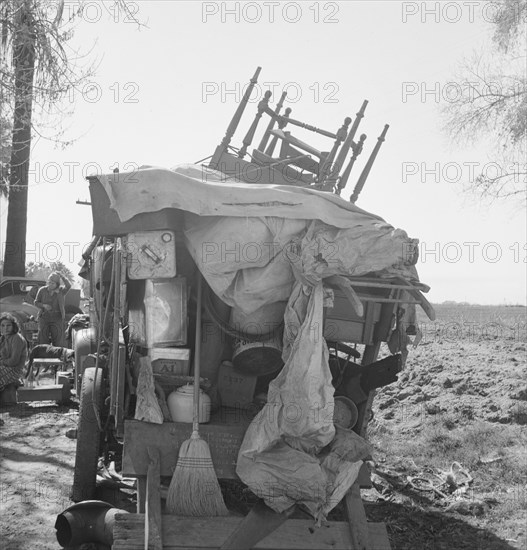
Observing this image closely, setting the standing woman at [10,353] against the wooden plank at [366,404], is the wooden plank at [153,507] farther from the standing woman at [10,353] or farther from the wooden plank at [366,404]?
the standing woman at [10,353]

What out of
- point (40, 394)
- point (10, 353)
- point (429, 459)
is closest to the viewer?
point (429, 459)

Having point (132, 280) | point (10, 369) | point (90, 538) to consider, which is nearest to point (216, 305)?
point (132, 280)

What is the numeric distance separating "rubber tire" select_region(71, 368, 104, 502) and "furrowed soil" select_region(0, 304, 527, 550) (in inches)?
10.1

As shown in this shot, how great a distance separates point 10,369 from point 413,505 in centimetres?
645

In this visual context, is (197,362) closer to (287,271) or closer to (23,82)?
(287,271)

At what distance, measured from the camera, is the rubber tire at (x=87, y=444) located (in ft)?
20.1

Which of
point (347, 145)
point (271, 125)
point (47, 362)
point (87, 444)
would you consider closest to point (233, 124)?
point (271, 125)

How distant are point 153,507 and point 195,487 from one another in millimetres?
326

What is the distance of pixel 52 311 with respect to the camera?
→ 13930 mm

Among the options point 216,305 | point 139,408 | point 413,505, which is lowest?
point 413,505

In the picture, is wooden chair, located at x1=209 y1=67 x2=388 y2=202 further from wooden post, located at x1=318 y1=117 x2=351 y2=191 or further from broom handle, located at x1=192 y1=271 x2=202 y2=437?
broom handle, located at x1=192 y1=271 x2=202 y2=437

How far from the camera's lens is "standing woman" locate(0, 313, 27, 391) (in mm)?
10656

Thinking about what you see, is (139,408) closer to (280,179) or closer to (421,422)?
(280,179)

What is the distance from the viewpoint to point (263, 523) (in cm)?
470
